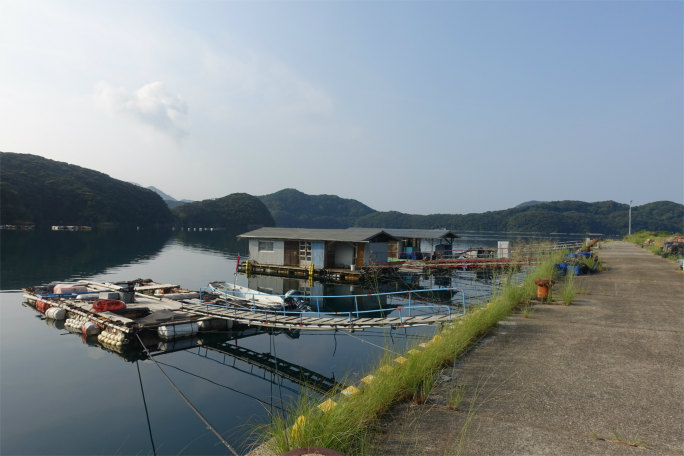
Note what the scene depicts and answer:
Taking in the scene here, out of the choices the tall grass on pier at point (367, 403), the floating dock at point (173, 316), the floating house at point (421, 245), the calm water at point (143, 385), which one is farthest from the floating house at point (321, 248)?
the tall grass on pier at point (367, 403)

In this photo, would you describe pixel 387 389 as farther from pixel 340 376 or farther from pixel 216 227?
pixel 216 227

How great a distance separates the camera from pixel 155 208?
14288 cm

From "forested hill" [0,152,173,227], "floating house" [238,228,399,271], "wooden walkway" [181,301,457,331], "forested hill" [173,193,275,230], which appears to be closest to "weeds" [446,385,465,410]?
"wooden walkway" [181,301,457,331]

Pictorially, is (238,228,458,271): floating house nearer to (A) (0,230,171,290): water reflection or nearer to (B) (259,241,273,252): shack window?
(B) (259,241,273,252): shack window

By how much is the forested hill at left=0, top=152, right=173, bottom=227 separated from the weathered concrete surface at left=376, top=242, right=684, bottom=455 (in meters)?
133

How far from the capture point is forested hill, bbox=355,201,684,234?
12900 cm

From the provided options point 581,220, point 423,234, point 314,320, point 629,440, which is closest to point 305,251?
point 423,234

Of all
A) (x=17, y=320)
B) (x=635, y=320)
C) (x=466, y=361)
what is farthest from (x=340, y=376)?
(x=17, y=320)

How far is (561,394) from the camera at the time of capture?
18.6 feet

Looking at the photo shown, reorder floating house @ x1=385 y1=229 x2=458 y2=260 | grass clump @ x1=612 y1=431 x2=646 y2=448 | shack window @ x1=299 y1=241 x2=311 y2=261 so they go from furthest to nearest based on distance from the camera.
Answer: floating house @ x1=385 y1=229 x2=458 y2=260
shack window @ x1=299 y1=241 x2=311 y2=261
grass clump @ x1=612 y1=431 x2=646 y2=448

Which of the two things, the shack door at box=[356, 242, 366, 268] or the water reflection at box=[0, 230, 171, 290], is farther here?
the shack door at box=[356, 242, 366, 268]

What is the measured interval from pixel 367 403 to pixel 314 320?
28.8 ft

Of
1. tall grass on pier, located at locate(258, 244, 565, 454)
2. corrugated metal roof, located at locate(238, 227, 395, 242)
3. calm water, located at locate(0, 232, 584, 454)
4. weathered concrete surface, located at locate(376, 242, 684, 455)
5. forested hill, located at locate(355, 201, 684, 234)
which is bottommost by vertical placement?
calm water, located at locate(0, 232, 584, 454)

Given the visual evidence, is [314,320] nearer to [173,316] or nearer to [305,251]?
[173,316]
